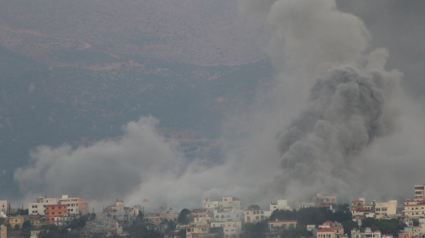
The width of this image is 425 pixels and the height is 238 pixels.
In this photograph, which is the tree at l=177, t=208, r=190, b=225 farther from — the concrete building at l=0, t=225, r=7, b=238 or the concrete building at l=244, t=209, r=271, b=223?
the concrete building at l=0, t=225, r=7, b=238

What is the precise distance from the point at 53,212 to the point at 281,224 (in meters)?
19.6

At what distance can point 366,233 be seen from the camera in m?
75.1

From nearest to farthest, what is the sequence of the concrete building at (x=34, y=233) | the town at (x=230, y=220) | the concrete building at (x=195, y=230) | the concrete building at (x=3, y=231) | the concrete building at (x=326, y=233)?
the concrete building at (x=326, y=233) < the town at (x=230, y=220) < the concrete building at (x=3, y=231) < the concrete building at (x=34, y=233) < the concrete building at (x=195, y=230)

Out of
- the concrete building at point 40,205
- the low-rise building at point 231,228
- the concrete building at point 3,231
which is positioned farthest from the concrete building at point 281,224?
the concrete building at point 40,205

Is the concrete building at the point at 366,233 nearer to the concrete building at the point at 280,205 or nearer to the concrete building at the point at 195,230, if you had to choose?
the concrete building at the point at 280,205

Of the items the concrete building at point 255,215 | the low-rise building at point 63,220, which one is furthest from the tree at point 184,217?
the low-rise building at point 63,220

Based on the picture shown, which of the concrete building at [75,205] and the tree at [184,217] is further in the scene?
the concrete building at [75,205]

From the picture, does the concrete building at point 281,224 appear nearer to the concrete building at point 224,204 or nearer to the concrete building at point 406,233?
the concrete building at point 406,233

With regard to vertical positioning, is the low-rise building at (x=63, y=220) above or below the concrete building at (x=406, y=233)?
above

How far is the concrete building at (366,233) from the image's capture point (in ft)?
245

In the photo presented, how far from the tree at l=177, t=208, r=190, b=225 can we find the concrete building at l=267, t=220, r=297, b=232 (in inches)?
369

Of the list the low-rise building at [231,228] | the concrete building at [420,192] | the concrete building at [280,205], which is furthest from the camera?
the concrete building at [420,192]

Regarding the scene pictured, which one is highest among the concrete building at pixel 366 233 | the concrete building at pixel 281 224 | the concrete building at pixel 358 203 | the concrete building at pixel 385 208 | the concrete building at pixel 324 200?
the concrete building at pixel 324 200

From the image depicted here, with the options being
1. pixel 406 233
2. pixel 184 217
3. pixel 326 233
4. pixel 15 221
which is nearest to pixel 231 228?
pixel 184 217
